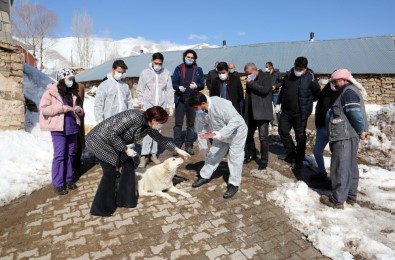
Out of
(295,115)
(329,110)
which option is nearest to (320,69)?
(295,115)

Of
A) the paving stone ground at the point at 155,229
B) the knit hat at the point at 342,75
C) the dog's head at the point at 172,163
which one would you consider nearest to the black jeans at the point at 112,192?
the paving stone ground at the point at 155,229

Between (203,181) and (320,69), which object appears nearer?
(203,181)

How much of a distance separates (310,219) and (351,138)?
1.23 meters

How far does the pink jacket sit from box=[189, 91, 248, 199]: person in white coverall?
6.76 ft

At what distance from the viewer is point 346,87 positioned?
12.6ft

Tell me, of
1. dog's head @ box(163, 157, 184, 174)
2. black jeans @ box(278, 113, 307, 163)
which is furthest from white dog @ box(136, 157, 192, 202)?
black jeans @ box(278, 113, 307, 163)

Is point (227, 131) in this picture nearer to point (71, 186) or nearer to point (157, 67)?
point (157, 67)

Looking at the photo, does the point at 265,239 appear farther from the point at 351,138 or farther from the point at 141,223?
the point at 351,138

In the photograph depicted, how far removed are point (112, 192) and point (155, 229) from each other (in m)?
0.81

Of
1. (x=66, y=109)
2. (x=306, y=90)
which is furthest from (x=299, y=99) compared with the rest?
(x=66, y=109)

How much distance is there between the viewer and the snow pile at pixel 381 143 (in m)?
6.45

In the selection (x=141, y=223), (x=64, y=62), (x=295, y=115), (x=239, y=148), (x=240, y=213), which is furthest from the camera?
(x=64, y=62)

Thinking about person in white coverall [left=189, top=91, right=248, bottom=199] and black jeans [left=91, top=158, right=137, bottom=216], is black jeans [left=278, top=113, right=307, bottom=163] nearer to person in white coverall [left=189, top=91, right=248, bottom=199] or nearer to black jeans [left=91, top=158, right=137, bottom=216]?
person in white coverall [left=189, top=91, right=248, bottom=199]

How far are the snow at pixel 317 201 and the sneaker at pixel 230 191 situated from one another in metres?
0.53
